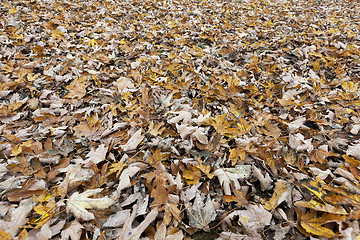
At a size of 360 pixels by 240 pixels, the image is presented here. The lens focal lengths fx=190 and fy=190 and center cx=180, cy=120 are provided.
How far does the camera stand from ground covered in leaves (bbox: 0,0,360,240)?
47.3 inches

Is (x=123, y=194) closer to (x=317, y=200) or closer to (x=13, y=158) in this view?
(x=13, y=158)

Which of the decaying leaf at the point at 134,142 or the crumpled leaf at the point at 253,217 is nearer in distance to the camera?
the crumpled leaf at the point at 253,217

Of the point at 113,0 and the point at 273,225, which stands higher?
the point at 113,0

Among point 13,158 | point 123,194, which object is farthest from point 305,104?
point 13,158

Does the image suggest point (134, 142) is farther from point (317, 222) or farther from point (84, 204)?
point (317, 222)

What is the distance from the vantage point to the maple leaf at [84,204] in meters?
1.20

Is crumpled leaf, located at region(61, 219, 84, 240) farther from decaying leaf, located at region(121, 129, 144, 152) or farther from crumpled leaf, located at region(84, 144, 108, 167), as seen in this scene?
decaying leaf, located at region(121, 129, 144, 152)

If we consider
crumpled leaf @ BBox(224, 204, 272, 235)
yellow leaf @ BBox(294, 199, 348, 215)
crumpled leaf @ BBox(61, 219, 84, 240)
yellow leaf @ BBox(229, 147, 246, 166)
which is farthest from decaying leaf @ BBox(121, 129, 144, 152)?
yellow leaf @ BBox(294, 199, 348, 215)


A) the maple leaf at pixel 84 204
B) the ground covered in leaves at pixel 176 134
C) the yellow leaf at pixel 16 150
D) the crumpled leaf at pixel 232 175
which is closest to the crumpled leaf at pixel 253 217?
the ground covered in leaves at pixel 176 134

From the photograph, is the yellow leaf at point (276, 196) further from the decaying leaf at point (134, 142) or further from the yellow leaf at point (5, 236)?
the yellow leaf at point (5, 236)

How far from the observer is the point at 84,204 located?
1.23m

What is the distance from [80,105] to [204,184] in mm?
1660

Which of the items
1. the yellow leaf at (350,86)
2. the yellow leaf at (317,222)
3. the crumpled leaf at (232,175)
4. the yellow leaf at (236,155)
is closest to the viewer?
the yellow leaf at (317,222)

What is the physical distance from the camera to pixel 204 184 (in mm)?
1388
